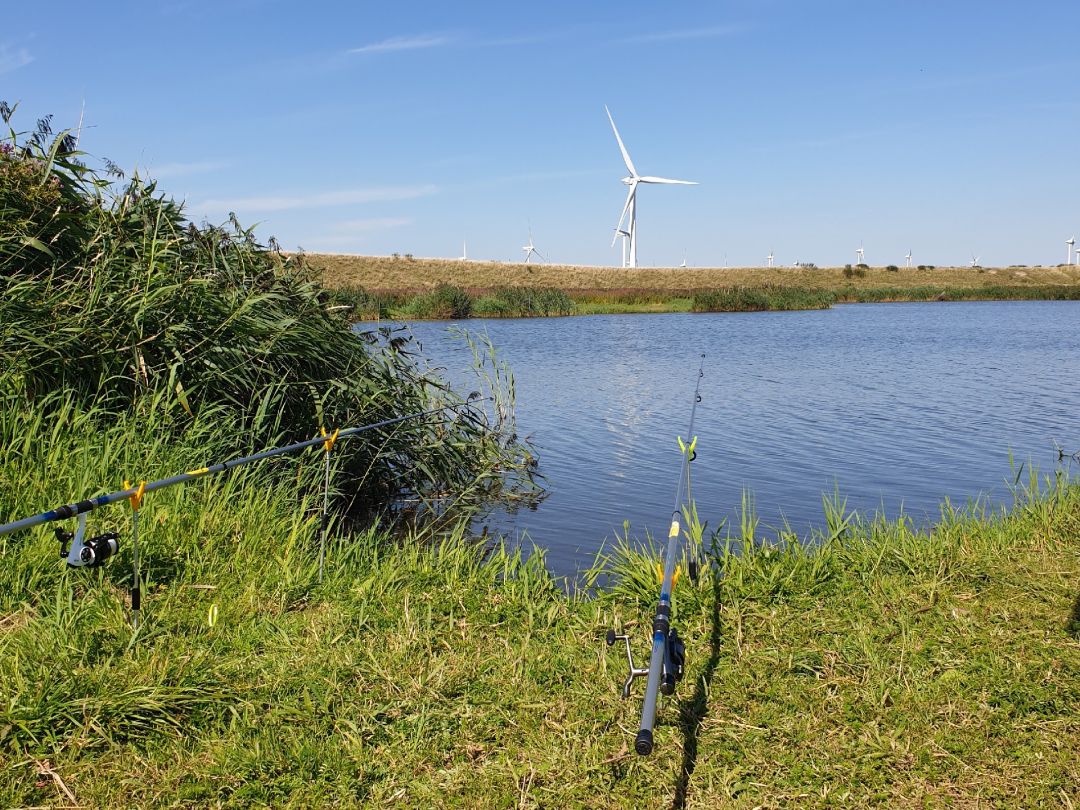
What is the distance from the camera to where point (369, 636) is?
15.4 feet

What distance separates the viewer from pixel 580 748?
3.82 metres

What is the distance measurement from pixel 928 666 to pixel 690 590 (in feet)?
4.38

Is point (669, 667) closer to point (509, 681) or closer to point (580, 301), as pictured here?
point (509, 681)

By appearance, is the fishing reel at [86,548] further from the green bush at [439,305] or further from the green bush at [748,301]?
the green bush at [748,301]

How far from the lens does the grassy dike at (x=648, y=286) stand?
1950 inches

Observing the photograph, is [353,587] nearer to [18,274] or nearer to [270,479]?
[270,479]

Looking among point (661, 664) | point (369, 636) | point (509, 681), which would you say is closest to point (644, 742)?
point (661, 664)

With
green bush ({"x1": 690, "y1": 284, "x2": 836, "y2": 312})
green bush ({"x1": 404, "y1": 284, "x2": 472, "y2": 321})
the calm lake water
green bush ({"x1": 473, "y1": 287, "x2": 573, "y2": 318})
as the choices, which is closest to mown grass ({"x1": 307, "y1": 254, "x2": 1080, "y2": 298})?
green bush ({"x1": 690, "y1": 284, "x2": 836, "y2": 312})

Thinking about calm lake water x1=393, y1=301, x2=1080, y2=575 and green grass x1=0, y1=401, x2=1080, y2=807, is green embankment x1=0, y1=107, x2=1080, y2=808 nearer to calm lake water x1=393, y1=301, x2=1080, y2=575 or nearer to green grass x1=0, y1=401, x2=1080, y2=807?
green grass x1=0, y1=401, x2=1080, y2=807

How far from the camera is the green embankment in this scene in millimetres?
3594

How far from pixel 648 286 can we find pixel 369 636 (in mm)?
83535

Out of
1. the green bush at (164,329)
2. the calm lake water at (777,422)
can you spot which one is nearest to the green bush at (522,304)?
the calm lake water at (777,422)

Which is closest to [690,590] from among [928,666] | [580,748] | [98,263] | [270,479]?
[928,666]

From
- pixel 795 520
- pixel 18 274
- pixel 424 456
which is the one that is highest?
pixel 18 274
